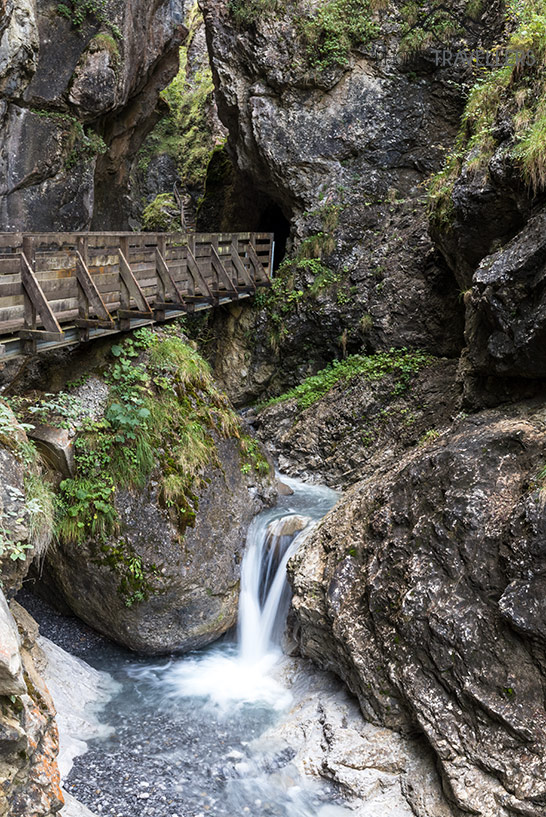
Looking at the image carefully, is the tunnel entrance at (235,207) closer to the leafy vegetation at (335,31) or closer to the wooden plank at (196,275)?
the leafy vegetation at (335,31)

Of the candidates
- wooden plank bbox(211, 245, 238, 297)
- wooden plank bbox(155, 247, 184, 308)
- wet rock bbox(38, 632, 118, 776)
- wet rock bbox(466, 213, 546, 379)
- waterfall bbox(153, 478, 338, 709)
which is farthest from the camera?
wooden plank bbox(211, 245, 238, 297)

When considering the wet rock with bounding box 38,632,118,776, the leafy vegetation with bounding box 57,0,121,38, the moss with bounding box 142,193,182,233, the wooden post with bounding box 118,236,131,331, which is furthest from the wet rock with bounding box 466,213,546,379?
the moss with bounding box 142,193,182,233

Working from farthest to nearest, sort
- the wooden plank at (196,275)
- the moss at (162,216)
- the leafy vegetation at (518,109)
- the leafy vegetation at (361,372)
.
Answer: the moss at (162,216) < the leafy vegetation at (361,372) < the wooden plank at (196,275) < the leafy vegetation at (518,109)

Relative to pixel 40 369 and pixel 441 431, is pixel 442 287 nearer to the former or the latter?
pixel 441 431

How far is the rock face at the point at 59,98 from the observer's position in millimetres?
12156

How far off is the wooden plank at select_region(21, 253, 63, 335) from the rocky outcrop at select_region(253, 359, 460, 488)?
20.9 ft

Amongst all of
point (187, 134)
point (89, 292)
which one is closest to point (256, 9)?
point (89, 292)

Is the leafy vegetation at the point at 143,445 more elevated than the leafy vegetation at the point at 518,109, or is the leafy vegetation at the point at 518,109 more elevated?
the leafy vegetation at the point at 518,109

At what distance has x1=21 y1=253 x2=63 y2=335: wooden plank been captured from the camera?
638cm

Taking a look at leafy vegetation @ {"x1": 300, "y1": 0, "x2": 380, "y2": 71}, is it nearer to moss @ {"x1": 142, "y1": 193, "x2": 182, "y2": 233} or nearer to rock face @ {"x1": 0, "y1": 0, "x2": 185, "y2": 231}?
rock face @ {"x1": 0, "y1": 0, "x2": 185, "y2": 231}

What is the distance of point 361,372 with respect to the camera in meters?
12.3

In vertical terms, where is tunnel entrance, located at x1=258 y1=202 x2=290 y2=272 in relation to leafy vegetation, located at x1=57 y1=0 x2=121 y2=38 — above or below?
below

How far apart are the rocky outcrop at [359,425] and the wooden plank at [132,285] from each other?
4.84m

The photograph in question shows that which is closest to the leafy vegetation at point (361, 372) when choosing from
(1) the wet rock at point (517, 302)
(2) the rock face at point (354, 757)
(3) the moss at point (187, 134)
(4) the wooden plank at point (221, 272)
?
(4) the wooden plank at point (221, 272)
